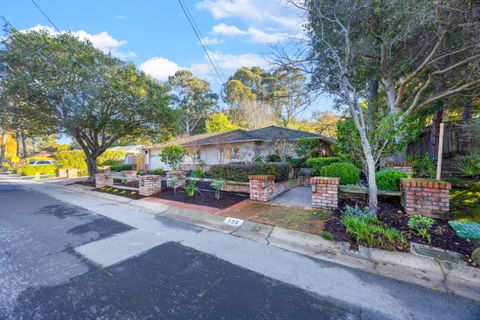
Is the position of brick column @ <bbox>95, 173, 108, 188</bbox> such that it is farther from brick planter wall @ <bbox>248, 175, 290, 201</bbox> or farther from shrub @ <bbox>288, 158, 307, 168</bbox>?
shrub @ <bbox>288, 158, 307, 168</bbox>

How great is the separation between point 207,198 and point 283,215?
276 cm

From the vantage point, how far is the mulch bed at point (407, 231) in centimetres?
286

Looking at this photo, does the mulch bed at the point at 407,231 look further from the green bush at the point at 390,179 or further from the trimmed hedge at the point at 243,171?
the trimmed hedge at the point at 243,171

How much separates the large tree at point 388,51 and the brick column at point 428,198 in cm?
58

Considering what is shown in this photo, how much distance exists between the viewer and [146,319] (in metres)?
1.86

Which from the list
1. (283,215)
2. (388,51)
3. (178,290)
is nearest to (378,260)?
(283,215)

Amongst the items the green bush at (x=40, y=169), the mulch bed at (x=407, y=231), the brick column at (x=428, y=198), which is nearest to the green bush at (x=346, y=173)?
the mulch bed at (x=407, y=231)

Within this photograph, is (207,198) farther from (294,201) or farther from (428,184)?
(428,184)

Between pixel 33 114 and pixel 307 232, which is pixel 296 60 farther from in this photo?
pixel 33 114

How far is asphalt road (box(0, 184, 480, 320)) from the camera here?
1919mm

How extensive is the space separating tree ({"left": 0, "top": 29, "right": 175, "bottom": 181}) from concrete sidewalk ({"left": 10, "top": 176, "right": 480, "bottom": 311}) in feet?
23.4

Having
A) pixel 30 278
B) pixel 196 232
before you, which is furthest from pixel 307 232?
pixel 30 278

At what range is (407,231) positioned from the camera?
10.9ft

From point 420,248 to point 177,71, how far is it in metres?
35.5
